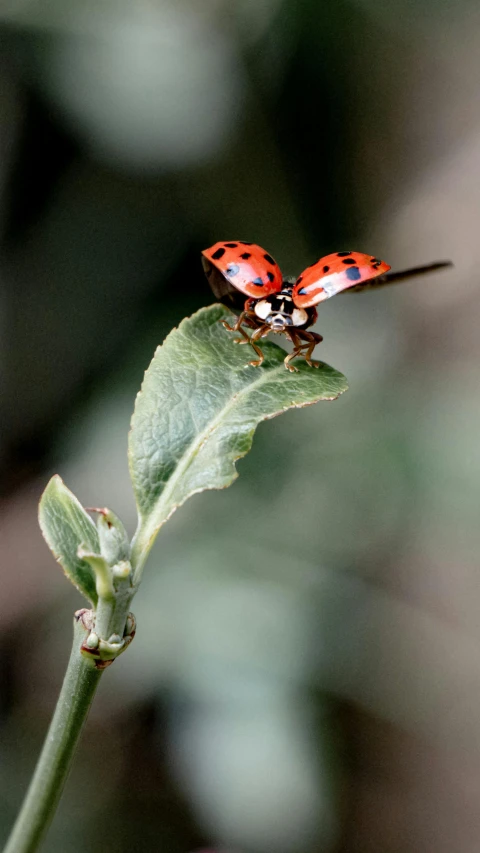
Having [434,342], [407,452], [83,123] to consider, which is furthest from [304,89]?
[407,452]

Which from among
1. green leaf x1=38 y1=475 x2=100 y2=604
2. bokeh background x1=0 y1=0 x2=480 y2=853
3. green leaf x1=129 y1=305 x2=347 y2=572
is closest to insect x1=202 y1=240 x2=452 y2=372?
green leaf x1=129 y1=305 x2=347 y2=572

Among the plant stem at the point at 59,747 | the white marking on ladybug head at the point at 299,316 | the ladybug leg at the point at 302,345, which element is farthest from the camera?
→ the white marking on ladybug head at the point at 299,316

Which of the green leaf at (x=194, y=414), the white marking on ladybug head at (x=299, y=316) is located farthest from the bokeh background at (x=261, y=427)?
the green leaf at (x=194, y=414)

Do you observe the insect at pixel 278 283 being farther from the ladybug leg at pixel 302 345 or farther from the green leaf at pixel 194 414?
the green leaf at pixel 194 414

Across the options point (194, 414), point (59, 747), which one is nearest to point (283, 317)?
point (194, 414)

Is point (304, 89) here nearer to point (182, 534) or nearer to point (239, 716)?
point (182, 534)

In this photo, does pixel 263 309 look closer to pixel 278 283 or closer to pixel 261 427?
pixel 278 283

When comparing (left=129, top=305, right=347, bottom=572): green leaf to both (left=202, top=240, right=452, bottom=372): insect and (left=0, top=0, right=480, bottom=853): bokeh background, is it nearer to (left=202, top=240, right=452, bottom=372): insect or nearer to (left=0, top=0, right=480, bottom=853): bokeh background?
(left=202, top=240, right=452, bottom=372): insect
